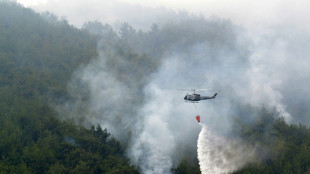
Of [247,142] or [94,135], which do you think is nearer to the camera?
[94,135]

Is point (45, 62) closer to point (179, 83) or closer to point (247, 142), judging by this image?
point (179, 83)

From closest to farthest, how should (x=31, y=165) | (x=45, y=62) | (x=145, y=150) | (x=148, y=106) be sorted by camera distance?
1. (x=31, y=165)
2. (x=145, y=150)
3. (x=148, y=106)
4. (x=45, y=62)

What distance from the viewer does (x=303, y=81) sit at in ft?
316

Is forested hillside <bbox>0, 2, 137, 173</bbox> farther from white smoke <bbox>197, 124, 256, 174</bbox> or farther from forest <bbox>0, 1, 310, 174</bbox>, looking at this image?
white smoke <bbox>197, 124, 256, 174</bbox>

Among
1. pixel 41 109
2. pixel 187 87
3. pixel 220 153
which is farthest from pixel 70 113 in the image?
pixel 220 153

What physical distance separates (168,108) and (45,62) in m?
33.0

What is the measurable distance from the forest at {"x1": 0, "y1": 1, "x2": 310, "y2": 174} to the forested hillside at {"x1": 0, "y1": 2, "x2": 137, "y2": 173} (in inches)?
5.5

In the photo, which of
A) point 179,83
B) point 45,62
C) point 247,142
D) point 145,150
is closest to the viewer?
point 145,150

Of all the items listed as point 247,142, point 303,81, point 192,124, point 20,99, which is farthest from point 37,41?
point 303,81

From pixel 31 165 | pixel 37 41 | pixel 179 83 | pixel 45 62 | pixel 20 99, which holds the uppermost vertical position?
pixel 37 41

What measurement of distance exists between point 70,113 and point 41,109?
8.26m

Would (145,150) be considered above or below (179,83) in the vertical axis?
below

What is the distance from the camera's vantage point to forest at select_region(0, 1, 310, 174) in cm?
5172

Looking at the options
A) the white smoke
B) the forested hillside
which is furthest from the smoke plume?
the forested hillside
